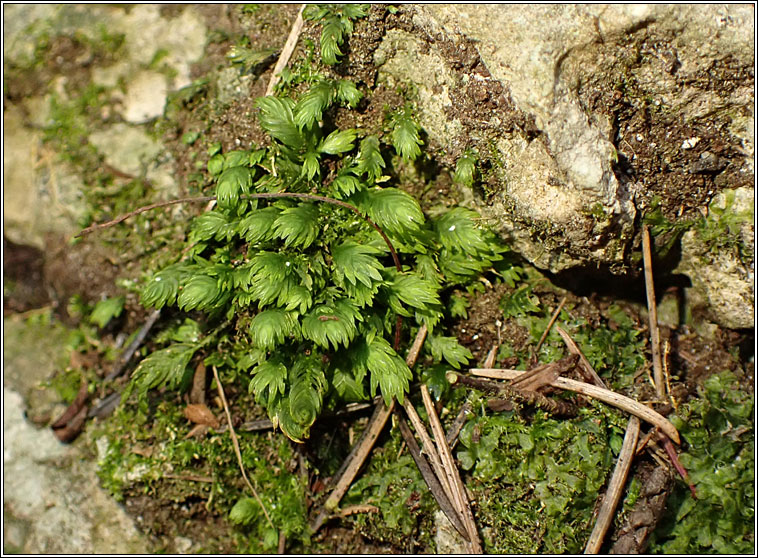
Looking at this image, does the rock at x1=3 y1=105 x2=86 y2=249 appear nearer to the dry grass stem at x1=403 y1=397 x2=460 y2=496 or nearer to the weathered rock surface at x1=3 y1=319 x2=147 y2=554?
the weathered rock surface at x1=3 y1=319 x2=147 y2=554

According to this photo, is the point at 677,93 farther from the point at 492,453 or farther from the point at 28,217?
the point at 28,217

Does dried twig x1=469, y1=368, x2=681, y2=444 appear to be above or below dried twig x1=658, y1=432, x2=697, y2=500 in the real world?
above

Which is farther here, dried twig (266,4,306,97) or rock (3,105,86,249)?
rock (3,105,86,249)

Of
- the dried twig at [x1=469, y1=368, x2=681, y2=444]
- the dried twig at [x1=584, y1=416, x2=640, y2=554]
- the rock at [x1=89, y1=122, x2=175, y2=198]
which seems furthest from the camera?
the rock at [x1=89, y1=122, x2=175, y2=198]

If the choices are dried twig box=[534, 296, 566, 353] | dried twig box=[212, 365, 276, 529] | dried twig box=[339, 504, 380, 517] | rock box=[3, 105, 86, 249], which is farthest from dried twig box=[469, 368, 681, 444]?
rock box=[3, 105, 86, 249]

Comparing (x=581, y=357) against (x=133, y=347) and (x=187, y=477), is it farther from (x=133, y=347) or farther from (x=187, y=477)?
(x=133, y=347)

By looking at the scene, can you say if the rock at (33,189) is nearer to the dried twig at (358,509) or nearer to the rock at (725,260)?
the dried twig at (358,509)

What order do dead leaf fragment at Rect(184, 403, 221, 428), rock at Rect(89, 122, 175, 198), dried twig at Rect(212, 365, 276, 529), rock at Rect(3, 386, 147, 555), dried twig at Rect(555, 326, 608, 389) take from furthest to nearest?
rock at Rect(89, 122, 175, 198) → rock at Rect(3, 386, 147, 555) → dead leaf fragment at Rect(184, 403, 221, 428) → dried twig at Rect(212, 365, 276, 529) → dried twig at Rect(555, 326, 608, 389)

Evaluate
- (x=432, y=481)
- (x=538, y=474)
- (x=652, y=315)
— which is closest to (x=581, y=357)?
(x=652, y=315)
